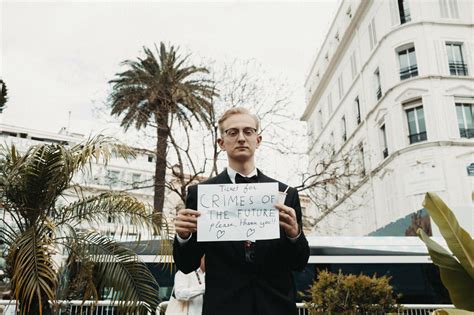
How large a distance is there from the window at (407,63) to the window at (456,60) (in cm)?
181

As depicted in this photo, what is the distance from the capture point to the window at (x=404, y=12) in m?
26.8

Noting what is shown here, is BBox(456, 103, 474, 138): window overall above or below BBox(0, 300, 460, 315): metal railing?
above

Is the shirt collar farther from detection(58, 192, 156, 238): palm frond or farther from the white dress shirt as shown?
detection(58, 192, 156, 238): palm frond

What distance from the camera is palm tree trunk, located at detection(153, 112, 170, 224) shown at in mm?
19578

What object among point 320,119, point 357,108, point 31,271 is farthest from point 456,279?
point 320,119

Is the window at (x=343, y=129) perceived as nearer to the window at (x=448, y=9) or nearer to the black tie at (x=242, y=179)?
the window at (x=448, y=9)

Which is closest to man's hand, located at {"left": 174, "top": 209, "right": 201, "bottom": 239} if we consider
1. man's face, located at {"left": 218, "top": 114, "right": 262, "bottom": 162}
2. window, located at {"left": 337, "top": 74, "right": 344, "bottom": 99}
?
man's face, located at {"left": 218, "top": 114, "right": 262, "bottom": 162}

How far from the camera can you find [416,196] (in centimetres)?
2362

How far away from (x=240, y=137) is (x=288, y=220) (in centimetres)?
57

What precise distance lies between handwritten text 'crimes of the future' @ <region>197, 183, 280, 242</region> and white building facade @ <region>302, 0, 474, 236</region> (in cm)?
1886

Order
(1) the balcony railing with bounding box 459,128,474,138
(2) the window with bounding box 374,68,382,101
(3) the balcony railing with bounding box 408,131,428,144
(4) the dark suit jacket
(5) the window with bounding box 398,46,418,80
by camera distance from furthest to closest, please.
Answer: (2) the window with bounding box 374,68,382,101
(5) the window with bounding box 398,46,418,80
(3) the balcony railing with bounding box 408,131,428,144
(1) the balcony railing with bounding box 459,128,474,138
(4) the dark suit jacket

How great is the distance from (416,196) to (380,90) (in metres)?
7.49

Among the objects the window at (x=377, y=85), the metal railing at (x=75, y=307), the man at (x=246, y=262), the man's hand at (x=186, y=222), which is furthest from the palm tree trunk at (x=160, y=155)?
the man's hand at (x=186, y=222)

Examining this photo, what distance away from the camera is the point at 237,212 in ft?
8.67
